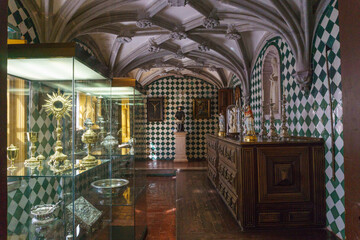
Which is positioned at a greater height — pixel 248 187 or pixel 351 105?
pixel 351 105

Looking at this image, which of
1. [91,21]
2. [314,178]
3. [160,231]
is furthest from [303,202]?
[91,21]

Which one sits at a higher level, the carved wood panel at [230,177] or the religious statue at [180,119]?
the religious statue at [180,119]

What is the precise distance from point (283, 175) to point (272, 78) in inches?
144

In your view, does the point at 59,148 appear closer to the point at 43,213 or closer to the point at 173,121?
the point at 43,213

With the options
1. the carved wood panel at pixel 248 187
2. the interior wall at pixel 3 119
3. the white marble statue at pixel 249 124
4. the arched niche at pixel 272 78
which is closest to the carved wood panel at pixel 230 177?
the carved wood panel at pixel 248 187

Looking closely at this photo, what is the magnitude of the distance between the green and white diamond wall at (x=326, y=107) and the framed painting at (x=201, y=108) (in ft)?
23.5

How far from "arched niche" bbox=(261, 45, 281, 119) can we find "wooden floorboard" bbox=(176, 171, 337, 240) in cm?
274

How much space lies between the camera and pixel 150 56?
830cm

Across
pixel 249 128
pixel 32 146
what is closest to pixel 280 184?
pixel 249 128

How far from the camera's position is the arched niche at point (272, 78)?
5.56m

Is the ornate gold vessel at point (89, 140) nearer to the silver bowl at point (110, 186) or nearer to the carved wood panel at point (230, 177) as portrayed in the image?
the silver bowl at point (110, 186)

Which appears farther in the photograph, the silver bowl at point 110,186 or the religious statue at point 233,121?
the religious statue at point 233,121

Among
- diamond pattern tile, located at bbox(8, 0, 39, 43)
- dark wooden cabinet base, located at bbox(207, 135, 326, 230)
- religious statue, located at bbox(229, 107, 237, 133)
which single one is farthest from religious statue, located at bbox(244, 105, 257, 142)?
diamond pattern tile, located at bbox(8, 0, 39, 43)

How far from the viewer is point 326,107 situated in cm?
362
